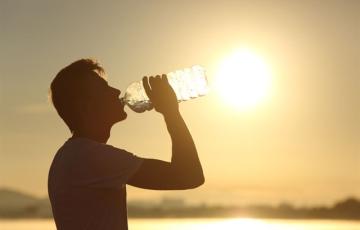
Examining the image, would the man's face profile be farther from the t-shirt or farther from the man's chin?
the t-shirt

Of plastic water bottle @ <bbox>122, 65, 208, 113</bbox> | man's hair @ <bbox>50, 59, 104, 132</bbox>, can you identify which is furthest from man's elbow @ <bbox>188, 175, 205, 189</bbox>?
plastic water bottle @ <bbox>122, 65, 208, 113</bbox>

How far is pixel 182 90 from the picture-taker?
11.0 ft

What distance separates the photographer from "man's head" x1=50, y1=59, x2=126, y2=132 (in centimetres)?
210

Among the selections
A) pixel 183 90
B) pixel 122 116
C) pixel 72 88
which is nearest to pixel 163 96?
pixel 122 116

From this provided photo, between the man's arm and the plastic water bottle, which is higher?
the plastic water bottle

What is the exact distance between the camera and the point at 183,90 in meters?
3.34

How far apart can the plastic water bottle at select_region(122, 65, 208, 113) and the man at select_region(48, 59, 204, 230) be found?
753 mm

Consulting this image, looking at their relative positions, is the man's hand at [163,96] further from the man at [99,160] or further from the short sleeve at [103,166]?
the short sleeve at [103,166]

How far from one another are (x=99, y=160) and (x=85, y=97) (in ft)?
0.89

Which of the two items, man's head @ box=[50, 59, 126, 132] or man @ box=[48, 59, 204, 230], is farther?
man's head @ box=[50, 59, 126, 132]

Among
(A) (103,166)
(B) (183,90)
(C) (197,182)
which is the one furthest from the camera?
(B) (183,90)

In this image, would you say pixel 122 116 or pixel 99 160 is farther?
pixel 122 116

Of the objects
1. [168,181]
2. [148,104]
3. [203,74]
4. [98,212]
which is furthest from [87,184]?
[203,74]

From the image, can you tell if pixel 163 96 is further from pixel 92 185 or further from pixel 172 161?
pixel 92 185
